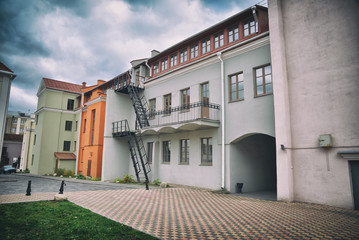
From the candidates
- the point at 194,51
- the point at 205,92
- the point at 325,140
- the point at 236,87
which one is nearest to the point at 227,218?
the point at 325,140

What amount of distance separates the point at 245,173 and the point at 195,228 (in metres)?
8.49

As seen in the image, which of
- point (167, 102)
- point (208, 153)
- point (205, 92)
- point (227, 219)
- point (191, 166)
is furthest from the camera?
point (167, 102)

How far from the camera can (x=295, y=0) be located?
11203 mm

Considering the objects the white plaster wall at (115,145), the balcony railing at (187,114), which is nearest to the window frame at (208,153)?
the balcony railing at (187,114)

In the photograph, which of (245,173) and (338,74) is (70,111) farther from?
(338,74)

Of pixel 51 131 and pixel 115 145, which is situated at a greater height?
pixel 51 131

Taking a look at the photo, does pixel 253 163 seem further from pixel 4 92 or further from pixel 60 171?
pixel 60 171

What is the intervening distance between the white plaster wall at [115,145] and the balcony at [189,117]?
457 centimetres

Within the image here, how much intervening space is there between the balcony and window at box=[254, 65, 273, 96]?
2.63m

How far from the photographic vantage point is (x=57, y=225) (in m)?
6.24

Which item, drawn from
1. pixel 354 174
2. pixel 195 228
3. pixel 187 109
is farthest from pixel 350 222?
pixel 187 109

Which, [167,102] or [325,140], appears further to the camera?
[167,102]

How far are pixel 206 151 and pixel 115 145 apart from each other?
31.4 feet

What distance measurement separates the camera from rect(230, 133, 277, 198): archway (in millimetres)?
13422
